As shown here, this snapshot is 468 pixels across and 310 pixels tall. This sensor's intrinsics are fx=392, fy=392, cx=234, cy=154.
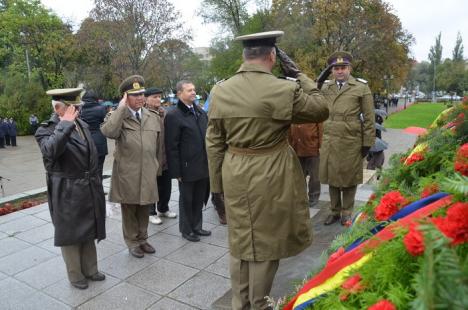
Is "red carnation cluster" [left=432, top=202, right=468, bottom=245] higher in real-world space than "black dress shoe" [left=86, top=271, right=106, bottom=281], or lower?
higher

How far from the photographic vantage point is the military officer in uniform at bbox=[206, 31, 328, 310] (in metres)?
2.61

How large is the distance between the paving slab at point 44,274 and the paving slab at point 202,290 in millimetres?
1316

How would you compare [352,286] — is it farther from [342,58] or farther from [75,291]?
[342,58]

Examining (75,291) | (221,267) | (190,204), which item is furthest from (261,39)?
(75,291)

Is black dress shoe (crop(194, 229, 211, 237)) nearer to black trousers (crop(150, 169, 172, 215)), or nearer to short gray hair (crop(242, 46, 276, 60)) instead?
black trousers (crop(150, 169, 172, 215))

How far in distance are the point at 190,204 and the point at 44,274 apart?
1.73 metres

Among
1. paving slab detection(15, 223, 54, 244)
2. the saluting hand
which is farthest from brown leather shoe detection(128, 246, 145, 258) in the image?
the saluting hand

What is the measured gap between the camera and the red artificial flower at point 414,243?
110 centimetres

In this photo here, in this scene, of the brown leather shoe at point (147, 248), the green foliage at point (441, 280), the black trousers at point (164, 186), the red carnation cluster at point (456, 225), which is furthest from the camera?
the black trousers at point (164, 186)

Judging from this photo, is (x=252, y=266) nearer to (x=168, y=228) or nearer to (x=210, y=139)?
(x=210, y=139)

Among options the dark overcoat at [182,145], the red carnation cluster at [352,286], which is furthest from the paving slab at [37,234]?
the red carnation cluster at [352,286]

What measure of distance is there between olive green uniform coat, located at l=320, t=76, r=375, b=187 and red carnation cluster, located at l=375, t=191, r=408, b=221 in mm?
2993

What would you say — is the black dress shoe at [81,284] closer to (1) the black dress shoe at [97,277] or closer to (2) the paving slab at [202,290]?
(1) the black dress shoe at [97,277]

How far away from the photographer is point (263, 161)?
2668 millimetres
